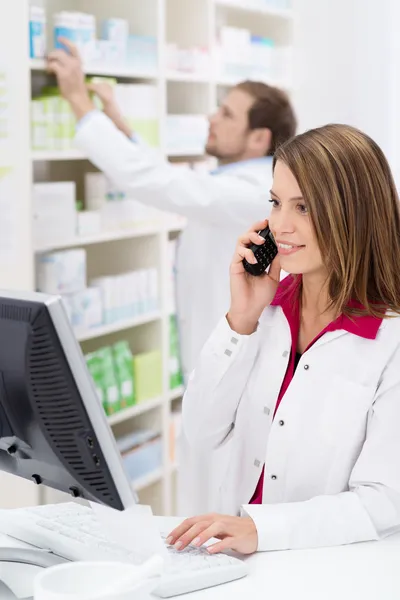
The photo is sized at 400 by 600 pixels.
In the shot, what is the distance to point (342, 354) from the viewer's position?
1.92 meters

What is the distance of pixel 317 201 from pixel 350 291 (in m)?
0.20

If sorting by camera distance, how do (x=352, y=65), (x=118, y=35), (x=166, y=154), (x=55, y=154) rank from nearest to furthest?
(x=55, y=154) < (x=118, y=35) < (x=166, y=154) < (x=352, y=65)

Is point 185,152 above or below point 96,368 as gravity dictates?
above

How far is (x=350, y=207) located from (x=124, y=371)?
6.85 feet

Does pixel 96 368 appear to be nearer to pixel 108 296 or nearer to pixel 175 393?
pixel 108 296

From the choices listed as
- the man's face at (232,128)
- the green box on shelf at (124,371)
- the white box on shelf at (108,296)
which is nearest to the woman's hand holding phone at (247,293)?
the man's face at (232,128)

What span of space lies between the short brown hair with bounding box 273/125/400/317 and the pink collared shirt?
20mm

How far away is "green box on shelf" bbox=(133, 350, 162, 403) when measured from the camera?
3.95 meters

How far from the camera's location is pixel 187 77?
4.08 metres

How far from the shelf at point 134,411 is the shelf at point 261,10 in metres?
1.78

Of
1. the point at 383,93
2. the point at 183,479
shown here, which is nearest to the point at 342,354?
the point at 183,479

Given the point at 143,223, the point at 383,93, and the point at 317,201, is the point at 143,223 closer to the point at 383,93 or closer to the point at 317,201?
the point at 383,93

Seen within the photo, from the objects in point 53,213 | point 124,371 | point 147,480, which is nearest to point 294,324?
point 53,213

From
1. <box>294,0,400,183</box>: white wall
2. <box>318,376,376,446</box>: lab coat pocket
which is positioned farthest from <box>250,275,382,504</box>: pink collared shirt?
<box>294,0,400,183</box>: white wall
